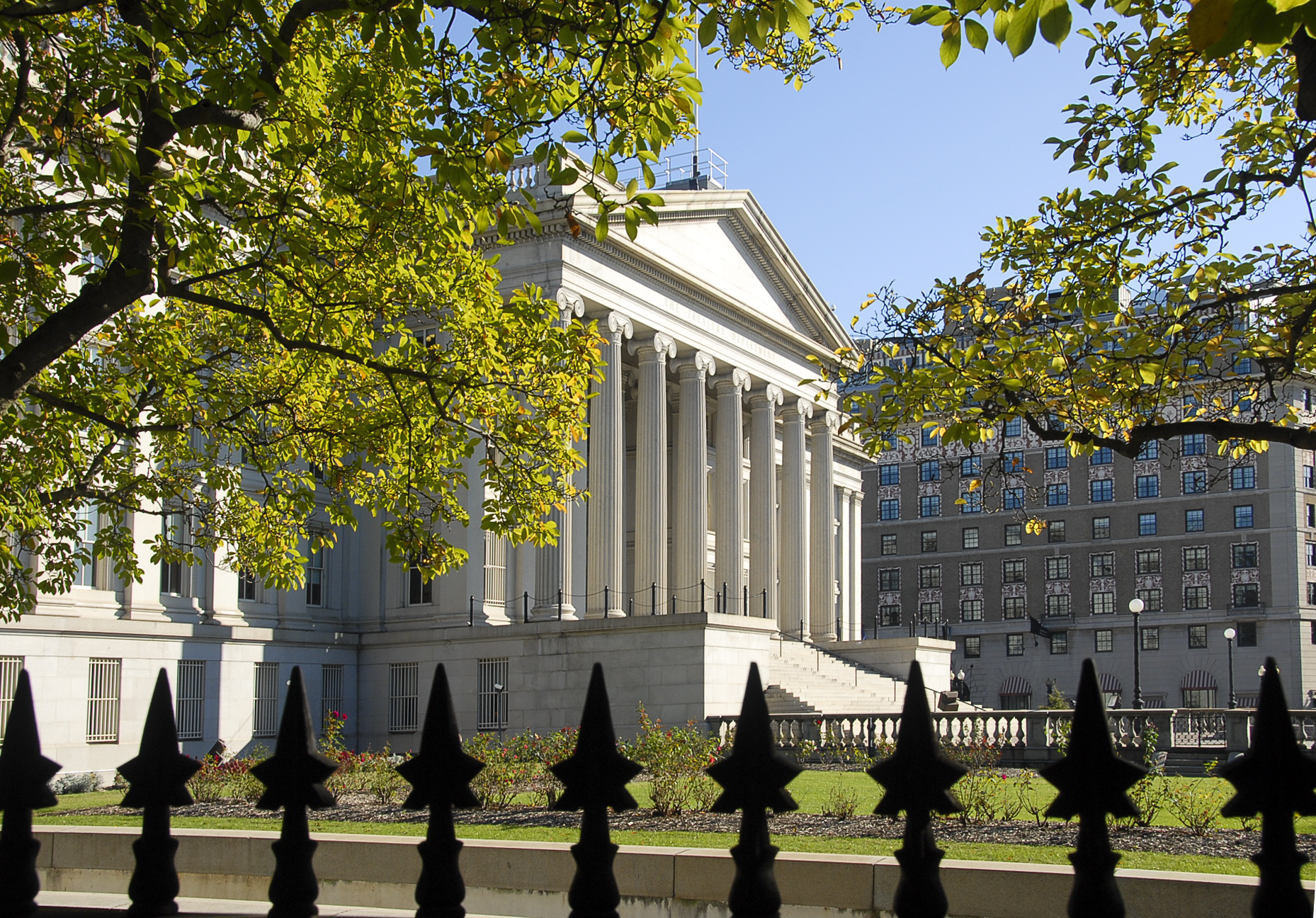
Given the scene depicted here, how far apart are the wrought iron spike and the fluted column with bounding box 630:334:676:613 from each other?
140 ft

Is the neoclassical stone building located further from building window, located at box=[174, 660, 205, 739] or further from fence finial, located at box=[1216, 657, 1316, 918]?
fence finial, located at box=[1216, 657, 1316, 918]

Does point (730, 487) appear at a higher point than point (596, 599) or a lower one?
higher

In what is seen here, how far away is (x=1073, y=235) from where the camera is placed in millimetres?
14711

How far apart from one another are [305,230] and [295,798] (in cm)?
1462

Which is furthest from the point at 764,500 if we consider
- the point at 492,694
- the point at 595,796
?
the point at 595,796

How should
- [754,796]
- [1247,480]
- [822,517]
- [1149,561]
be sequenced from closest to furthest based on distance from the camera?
1. [754,796]
2. [822,517]
3. [1247,480]
4. [1149,561]

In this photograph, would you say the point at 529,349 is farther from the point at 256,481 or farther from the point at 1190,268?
the point at 256,481

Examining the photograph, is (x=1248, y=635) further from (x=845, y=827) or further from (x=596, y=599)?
(x=845, y=827)

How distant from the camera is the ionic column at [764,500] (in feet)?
177

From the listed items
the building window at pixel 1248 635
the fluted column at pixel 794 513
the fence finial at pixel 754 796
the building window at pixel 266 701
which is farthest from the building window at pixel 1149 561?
the fence finial at pixel 754 796

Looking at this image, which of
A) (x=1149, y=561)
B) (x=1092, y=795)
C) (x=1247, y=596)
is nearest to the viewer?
(x=1092, y=795)

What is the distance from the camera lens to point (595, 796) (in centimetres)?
286

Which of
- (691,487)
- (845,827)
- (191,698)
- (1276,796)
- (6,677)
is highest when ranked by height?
(691,487)

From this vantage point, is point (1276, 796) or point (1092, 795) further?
point (1092, 795)
